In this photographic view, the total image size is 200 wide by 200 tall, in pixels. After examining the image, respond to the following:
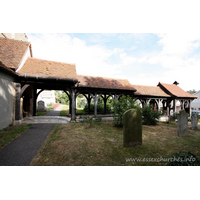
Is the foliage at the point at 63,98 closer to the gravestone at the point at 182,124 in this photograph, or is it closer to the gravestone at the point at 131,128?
the gravestone at the point at 182,124

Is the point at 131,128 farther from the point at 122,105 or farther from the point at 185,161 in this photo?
the point at 122,105

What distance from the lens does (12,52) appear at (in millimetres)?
8133

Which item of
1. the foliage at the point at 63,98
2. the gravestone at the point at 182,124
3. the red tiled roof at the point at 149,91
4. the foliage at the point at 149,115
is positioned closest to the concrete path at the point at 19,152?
the gravestone at the point at 182,124

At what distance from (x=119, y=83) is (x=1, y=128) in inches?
413

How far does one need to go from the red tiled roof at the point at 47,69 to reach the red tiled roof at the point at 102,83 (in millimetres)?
1449

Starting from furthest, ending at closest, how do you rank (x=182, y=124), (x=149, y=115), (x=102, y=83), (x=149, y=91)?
(x=149, y=91) < (x=102, y=83) < (x=149, y=115) < (x=182, y=124)

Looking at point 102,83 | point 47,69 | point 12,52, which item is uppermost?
point 12,52

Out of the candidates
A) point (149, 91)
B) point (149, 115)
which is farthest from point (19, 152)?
point (149, 91)

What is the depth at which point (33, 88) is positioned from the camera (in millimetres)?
11758

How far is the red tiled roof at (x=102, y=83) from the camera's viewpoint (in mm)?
10205

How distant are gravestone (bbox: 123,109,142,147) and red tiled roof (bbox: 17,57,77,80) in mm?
5604

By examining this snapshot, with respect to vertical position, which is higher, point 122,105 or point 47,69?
point 47,69

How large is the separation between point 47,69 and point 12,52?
8.94 ft

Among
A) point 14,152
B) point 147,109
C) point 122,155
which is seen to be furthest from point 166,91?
point 14,152
